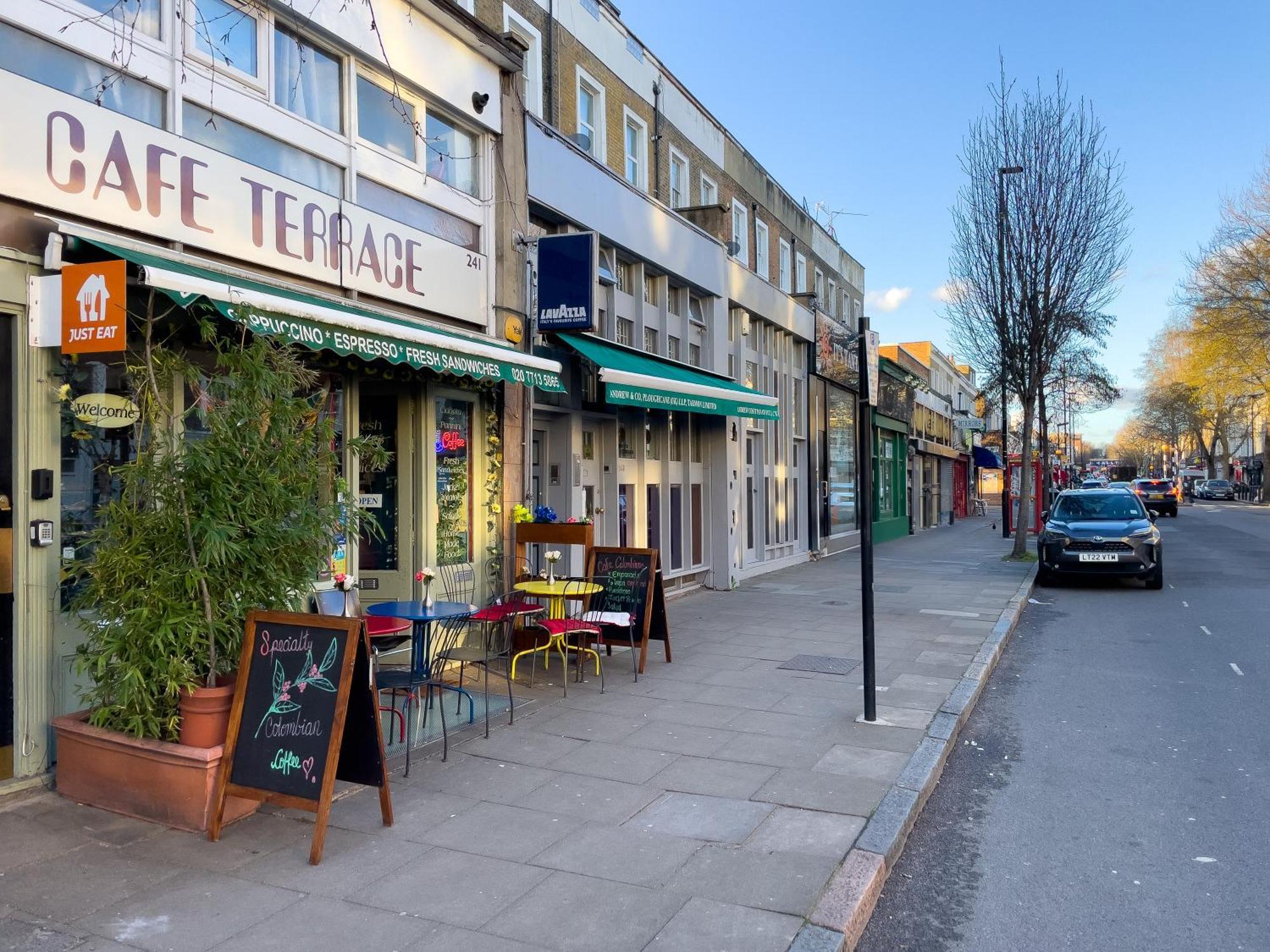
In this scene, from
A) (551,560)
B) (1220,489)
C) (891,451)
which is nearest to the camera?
(551,560)

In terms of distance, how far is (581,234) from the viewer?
950 cm

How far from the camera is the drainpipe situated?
550 inches

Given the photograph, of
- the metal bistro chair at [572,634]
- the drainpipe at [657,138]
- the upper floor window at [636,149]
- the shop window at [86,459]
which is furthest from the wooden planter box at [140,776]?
the drainpipe at [657,138]

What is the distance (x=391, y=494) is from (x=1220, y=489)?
245 ft

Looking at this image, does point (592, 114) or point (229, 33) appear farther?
point (592, 114)

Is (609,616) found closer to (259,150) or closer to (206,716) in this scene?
(206,716)

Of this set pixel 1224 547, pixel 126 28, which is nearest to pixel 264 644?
pixel 126 28

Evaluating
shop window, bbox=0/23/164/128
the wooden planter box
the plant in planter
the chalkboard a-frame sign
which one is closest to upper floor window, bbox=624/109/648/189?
shop window, bbox=0/23/164/128

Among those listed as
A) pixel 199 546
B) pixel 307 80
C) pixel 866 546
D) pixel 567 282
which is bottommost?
pixel 866 546

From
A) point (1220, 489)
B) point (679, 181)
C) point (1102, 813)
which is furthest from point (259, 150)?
point (1220, 489)

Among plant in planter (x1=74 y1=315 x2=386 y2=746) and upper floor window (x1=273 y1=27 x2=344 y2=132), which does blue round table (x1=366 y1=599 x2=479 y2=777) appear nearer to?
plant in planter (x1=74 y1=315 x2=386 y2=746)

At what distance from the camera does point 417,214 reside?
27.9ft

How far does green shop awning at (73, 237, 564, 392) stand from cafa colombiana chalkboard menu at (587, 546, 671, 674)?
176 cm

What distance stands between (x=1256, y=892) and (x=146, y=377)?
5965 millimetres
